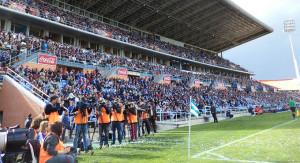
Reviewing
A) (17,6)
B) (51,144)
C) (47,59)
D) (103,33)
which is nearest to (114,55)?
(103,33)

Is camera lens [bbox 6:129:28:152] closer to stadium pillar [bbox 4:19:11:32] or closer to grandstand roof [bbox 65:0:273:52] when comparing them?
stadium pillar [bbox 4:19:11:32]

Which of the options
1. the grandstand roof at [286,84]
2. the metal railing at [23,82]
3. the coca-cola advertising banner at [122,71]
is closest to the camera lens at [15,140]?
the metal railing at [23,82]

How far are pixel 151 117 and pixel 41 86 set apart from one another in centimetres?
813

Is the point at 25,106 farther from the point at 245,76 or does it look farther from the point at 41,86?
the point at 245,76

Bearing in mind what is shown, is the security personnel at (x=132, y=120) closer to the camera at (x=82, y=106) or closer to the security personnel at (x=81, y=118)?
the security personnel at (x=81, y=118)

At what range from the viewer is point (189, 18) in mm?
46156

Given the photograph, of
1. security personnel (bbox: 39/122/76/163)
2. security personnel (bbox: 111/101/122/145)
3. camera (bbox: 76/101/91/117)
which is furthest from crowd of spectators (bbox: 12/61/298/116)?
security personnel (bbox: 39/122/76/163)

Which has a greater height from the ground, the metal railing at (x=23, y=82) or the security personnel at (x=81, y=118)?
the metal railing at (x=23, y=82)

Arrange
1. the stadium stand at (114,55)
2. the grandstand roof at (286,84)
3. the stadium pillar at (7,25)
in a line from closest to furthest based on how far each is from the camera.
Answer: the stadium stand at (114,55), the stadium pillar at (7,25), the grandstand roof at (286,84)

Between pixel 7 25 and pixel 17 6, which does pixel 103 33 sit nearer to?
pixel 17 6

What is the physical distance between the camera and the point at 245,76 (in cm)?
7688

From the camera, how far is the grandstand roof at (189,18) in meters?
37.6

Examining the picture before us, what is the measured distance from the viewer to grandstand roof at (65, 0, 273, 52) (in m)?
37.6

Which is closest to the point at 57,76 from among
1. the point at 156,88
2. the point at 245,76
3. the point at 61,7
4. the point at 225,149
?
the point at 156,88
